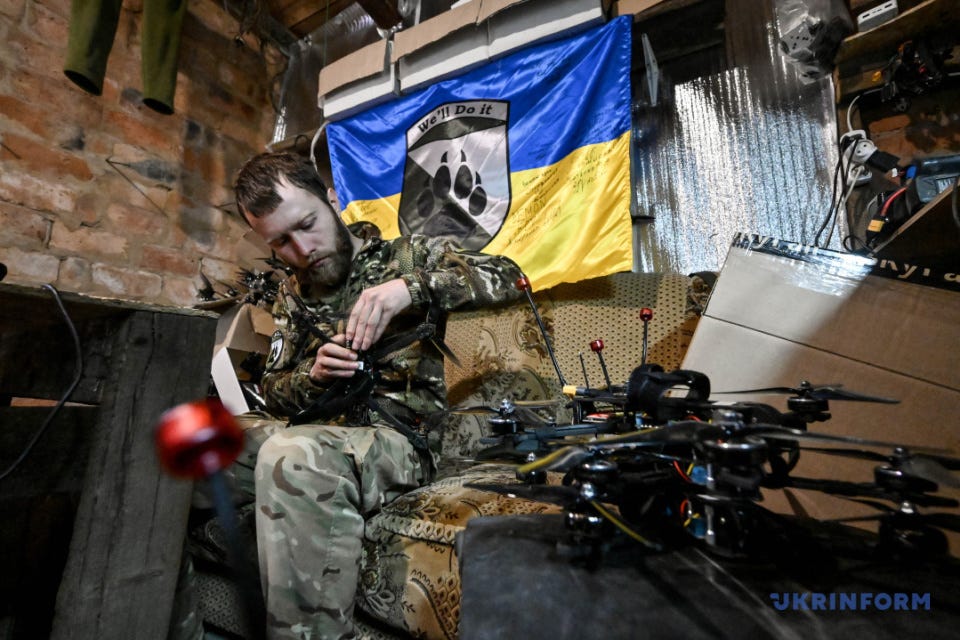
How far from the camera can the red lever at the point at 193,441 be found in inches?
8.8

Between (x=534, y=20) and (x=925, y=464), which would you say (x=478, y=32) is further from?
(x=925, y=464)

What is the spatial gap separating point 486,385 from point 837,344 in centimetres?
99

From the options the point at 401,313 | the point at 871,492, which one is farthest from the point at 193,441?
the point at 401,313

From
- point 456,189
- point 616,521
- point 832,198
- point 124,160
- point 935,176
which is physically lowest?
point 616,521

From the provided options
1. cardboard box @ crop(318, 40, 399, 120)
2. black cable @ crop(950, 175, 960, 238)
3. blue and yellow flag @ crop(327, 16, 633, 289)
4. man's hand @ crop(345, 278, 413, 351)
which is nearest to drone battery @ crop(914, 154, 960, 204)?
black cable @ crop(950, 175, 960, 238)

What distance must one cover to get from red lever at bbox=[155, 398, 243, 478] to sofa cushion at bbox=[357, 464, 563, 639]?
2.03 feet

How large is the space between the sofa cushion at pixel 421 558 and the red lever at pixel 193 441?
0.62 metres

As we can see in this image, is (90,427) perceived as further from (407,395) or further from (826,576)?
(826,576)

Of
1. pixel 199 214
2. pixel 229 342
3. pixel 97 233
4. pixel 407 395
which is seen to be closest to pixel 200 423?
pixel 407 395

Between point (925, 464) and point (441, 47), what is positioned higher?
point (441, 47)

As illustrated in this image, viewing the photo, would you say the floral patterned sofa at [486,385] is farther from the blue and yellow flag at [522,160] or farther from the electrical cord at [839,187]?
the electrical cord at [839,187]

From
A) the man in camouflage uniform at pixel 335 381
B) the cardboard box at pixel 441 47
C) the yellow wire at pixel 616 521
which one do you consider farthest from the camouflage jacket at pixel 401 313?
the cardboard box at pixel 441 47

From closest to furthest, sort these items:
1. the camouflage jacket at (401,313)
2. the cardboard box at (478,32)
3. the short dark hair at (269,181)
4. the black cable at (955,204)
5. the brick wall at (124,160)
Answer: the black cable at (955,204) < the camouflage jacket at (401,313) < the short dark hair at (269,181) < the cardboard box at (478,32) < the brick wall at (124,160)

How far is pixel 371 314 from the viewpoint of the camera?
3.62ft
